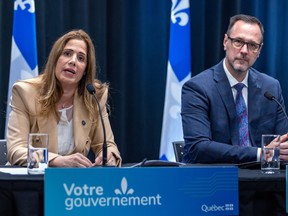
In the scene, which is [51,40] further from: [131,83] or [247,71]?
[247,71]

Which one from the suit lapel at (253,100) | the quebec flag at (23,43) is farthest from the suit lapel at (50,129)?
the quebec flag at (23,43)

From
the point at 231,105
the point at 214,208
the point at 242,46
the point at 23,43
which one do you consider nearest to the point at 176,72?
the point at 23,43

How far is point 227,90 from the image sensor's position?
10.6 feet

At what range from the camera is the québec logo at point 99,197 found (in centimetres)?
180

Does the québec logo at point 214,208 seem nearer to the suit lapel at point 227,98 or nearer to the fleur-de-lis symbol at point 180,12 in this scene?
the suit lapel at point 227,98

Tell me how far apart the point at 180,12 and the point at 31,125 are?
229cm

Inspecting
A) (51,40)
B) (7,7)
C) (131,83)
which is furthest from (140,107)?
(7,7)

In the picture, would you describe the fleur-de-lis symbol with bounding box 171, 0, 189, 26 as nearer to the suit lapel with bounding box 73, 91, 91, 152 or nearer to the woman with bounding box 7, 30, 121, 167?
the woman with bounding box 7, 30, 121, 167

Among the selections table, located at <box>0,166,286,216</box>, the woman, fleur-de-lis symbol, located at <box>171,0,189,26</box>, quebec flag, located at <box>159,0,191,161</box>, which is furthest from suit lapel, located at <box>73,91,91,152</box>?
fleur-de-lis symbol, located at <box>171,0,189,26</box>

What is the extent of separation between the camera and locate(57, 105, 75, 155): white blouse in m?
3.05

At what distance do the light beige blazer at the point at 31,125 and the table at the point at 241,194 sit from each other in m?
0.68

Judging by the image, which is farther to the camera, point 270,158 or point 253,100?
point 253,100

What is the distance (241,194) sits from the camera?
2135 millimetres

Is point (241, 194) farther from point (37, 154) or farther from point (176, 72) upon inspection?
point (176, 72)
